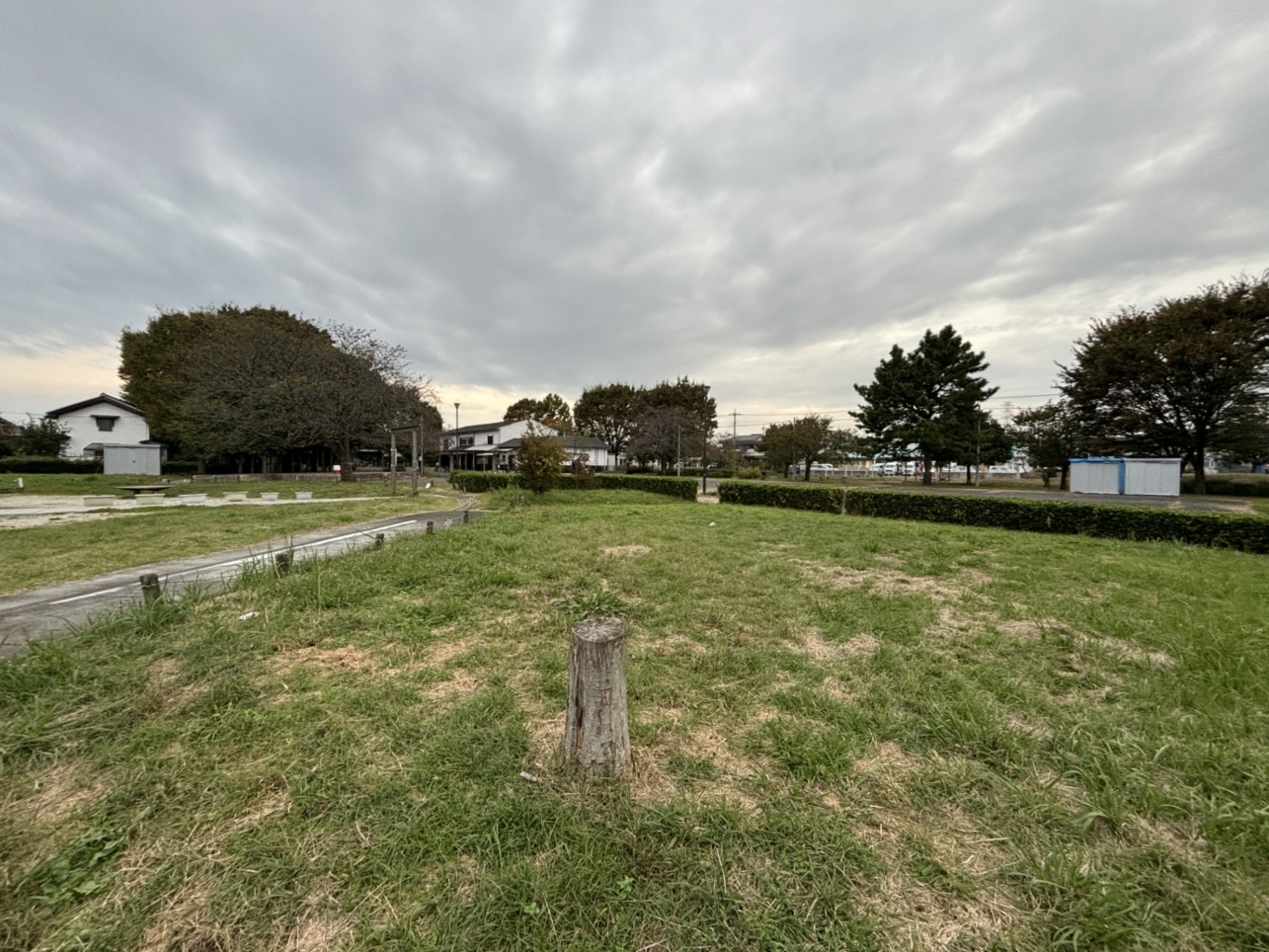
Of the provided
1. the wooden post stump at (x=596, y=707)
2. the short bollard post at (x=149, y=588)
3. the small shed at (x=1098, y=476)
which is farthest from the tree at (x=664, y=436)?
the wooden post stump at (x=596, y=707)

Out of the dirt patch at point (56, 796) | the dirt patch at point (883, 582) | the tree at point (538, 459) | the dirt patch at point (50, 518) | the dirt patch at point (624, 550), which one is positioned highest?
the tree at point (538, 459)

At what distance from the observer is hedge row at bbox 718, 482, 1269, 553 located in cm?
908

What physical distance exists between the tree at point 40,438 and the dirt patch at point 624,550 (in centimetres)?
4725

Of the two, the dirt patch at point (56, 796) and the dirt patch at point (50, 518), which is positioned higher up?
the dirt patch at point (50, 518)

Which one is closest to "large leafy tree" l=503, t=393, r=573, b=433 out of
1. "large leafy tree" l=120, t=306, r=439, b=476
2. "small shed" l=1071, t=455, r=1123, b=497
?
"large leafy tree" l=120, t=306, r=439, b=476

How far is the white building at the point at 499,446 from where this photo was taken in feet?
146

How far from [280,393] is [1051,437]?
43.4 metres

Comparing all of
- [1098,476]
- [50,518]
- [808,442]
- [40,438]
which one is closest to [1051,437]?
[1098,476]

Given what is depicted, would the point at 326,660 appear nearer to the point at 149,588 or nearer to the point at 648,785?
the point at 149,588

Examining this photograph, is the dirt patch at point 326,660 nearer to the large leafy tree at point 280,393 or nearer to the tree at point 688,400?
the large leafy tree at point 280,393

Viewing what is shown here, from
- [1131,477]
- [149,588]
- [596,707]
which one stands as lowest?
[596,707]

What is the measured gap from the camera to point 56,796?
210 centimetres

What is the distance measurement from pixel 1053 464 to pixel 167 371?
189 feet

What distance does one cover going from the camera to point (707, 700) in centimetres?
307
